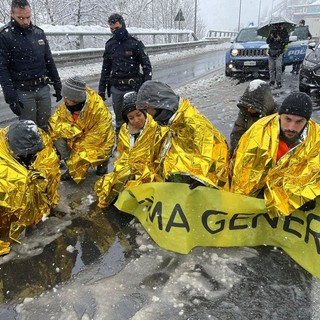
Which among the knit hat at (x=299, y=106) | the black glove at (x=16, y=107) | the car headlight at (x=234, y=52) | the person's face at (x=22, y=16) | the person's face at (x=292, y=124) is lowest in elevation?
the car headlight at (x=234, y=52)

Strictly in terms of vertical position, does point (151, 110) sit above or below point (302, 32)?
below

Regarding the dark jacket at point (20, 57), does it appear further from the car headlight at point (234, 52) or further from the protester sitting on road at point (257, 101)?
the car headlight at point (234, 52)

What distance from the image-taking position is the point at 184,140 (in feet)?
10.4

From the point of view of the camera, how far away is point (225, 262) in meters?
2.78

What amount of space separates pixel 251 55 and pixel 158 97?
30.5ft

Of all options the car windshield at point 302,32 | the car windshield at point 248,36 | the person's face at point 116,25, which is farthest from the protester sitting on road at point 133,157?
the car windshield at point 302,32

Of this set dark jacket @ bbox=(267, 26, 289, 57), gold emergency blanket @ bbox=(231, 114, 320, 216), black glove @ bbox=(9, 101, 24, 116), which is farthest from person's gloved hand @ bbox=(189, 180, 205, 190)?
dark jacket @ bbox=(267, 26, 289, 57)

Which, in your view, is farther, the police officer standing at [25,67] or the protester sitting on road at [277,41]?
the protester sitting on road at [277,41]

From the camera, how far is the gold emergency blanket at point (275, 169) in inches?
106

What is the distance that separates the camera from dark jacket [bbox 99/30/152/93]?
484cm

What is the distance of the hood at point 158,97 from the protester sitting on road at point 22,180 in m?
0.94

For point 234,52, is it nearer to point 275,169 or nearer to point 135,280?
point 275,169

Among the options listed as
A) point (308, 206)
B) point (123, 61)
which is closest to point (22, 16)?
point (123, 61)

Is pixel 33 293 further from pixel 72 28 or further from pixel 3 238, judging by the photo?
pixel 72 28
